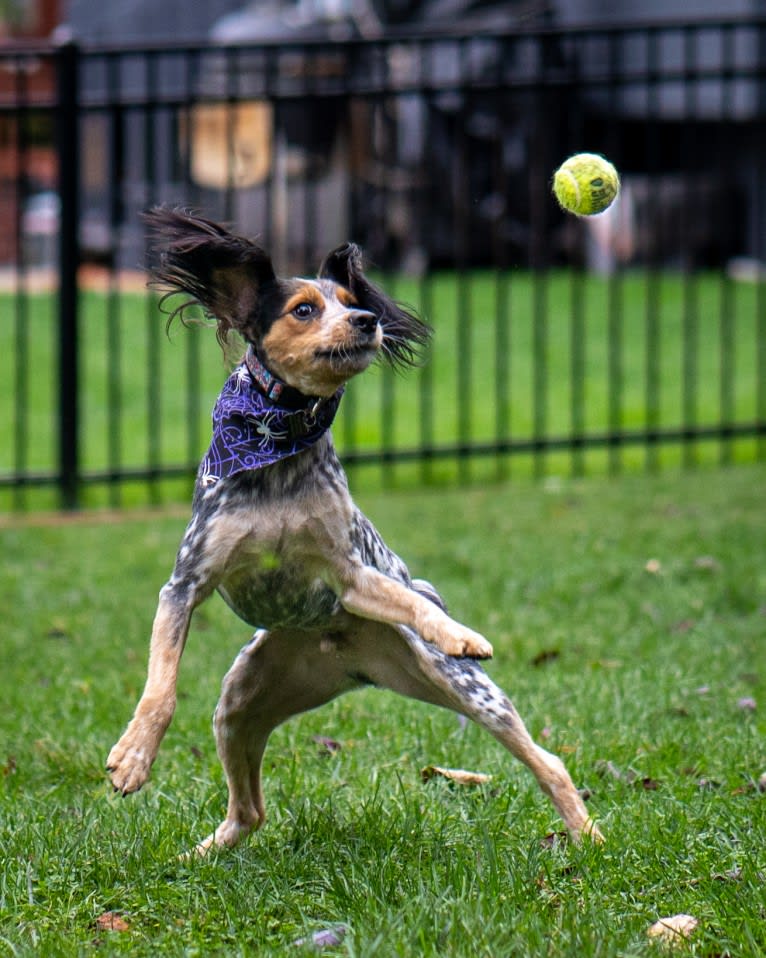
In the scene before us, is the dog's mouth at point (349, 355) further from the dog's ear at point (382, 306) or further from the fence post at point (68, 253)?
the fence post at point (68, 253)

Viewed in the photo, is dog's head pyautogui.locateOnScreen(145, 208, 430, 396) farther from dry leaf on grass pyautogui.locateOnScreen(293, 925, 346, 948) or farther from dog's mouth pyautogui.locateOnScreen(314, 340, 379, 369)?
dry leaf on grass pyautogui.locateOnScreen(293, 925, 346, 948)

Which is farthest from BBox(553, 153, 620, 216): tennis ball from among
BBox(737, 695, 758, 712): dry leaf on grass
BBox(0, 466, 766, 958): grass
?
BBox(737, 695, 758, 712): dry leaf on grass

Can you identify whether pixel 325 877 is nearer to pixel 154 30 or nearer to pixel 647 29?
pixel 647 29

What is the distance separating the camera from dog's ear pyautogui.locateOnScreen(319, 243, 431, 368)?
352cm

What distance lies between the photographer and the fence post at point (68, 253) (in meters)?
8.23

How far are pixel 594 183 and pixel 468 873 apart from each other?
1.60 metres

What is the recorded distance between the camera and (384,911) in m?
3.00

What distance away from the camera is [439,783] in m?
3.92

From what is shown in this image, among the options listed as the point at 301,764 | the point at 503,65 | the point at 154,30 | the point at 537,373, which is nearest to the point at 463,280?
the point at 537,373

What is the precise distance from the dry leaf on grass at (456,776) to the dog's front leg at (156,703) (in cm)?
101

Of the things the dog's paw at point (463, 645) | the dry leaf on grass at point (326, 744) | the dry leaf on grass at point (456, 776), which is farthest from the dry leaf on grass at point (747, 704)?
the dog's paw at point (463, 645)

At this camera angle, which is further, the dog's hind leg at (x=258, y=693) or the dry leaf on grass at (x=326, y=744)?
the dry leaf on grass at (x=326, y=744)

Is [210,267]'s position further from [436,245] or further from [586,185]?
[436,245]

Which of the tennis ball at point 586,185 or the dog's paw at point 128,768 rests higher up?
the tennis ball at point 586,185
